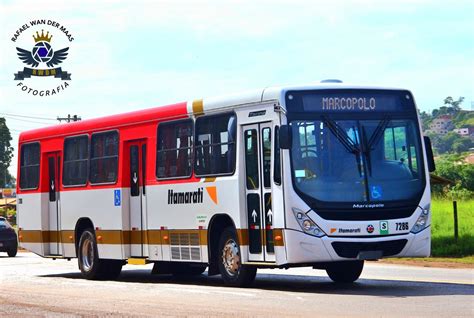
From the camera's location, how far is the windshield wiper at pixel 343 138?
1883 cm

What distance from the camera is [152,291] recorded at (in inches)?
781

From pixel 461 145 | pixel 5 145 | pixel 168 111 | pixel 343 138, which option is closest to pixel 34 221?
pixel 168 111

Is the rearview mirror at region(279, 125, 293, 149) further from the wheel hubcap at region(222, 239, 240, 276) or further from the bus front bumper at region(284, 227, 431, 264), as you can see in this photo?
the wheel hubcap at region(222, 239, 240, 276)

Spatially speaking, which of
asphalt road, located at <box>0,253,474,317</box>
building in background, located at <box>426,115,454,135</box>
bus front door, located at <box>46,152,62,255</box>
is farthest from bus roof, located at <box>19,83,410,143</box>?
building in background, located at <box>426,115,454,135</box>

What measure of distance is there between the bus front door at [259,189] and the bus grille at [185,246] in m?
1.96

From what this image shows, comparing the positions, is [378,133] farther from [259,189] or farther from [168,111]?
[168,111]

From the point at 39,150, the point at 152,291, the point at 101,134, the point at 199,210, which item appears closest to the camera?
the point at 152,291

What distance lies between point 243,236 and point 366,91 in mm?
3123

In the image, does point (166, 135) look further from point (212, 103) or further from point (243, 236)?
point (243, 236)

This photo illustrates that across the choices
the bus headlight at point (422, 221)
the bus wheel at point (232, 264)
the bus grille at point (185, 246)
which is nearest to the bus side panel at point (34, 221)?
the bus grille at point (185, 246)

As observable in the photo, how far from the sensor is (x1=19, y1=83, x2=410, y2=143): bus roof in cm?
1923

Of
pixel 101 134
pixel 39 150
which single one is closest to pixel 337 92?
pixel 101 134

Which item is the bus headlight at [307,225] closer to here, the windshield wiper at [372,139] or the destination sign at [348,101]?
the windshield wiper at [372,139]

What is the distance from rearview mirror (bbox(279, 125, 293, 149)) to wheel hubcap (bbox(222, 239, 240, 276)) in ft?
7.58
